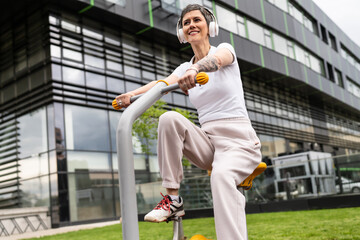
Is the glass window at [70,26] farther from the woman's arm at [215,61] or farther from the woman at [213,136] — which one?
the woman's arm at [215,61]

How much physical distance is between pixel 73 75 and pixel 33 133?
109 inches

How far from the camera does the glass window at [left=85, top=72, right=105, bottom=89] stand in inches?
607

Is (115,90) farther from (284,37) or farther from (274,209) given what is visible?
Answer: (284,37)

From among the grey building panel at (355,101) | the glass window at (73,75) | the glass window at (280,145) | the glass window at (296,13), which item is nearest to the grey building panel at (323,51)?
the glass window at (296,13)

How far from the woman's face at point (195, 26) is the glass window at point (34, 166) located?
12.8 metres

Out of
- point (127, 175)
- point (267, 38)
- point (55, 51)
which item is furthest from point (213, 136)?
point (267, 38)

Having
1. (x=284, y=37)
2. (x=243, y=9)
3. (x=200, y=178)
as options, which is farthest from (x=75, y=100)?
(x=284, y=37)

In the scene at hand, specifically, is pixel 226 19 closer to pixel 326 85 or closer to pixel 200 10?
pixel 326 85

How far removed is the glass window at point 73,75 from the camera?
1477 centimetres

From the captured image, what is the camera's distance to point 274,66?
23125 mm

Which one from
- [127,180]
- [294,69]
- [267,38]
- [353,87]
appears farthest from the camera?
[353,87]

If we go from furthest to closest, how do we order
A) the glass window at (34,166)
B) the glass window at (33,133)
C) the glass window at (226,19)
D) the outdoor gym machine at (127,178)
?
1. the glass window at (226,19)
2. the glass window at (33,133)
3. the glass window at (34,166)
4. the outdoor gym machine at (127,178)

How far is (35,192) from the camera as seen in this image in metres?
14.3

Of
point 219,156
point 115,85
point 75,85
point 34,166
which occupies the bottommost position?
point 219,156
